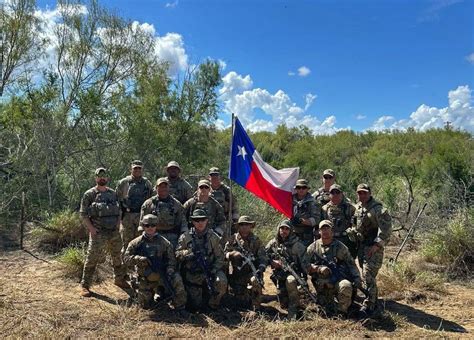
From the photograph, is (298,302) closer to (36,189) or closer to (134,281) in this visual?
(134,281)

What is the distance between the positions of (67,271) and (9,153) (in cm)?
550

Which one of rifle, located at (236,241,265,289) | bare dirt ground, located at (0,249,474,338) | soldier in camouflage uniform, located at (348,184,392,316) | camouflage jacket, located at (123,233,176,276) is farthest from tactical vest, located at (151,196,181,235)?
soldier in camouflage uniform, located at (348,184,392,316)

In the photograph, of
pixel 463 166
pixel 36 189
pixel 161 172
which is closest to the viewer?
pixel 36 189

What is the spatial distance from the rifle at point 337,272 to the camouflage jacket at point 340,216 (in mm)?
632

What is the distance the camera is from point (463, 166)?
18.1 metres

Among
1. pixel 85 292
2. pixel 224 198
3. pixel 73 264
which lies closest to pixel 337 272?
pixel 224 198

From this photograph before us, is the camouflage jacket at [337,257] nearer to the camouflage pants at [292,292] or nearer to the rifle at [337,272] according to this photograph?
the rifle at [337,272]

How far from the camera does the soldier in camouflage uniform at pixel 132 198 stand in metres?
6.84

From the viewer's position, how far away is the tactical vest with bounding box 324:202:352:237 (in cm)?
652

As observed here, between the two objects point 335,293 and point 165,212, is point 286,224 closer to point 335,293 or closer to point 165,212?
point 335,293

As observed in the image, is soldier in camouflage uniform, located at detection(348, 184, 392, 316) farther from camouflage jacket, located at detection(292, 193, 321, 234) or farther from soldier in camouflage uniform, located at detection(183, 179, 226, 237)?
soldier in camouflage uniform, located at detection(183, 179, 226, 237)

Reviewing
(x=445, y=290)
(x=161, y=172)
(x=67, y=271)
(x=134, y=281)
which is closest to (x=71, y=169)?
(x=161, y=172)

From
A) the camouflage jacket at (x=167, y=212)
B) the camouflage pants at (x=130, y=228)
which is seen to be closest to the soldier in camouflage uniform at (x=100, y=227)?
the camouflage pants at (x=130, y=228)

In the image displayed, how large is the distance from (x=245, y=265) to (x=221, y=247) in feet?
1.41
